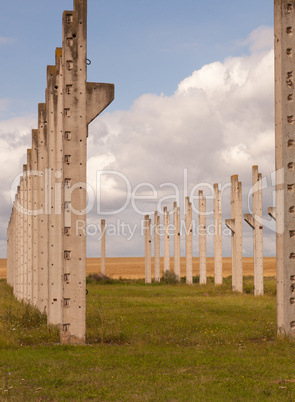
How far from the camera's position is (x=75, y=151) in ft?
37.8

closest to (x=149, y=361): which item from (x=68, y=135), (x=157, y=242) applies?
(x=68, y=135)

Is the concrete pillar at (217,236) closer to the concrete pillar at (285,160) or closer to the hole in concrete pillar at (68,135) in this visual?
the concrete pillar at (285,160)

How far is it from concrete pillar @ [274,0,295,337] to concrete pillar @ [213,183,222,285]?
61.7 ft

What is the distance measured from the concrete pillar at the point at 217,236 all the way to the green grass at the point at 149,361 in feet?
50.8

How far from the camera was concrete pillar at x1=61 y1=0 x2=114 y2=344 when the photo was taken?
11.4 metres

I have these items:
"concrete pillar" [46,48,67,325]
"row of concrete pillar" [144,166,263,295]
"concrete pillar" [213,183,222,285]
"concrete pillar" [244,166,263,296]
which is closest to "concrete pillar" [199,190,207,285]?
"row of concrete pillar" [144,166,263,295]

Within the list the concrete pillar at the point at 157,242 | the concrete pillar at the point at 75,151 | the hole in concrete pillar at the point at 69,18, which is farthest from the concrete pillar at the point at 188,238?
the hole in concrete pillar at the point at 69,18

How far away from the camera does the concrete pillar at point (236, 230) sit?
87.2ft

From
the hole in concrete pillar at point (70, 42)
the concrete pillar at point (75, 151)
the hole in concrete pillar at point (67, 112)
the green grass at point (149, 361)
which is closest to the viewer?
the green grass at point (149, 361)

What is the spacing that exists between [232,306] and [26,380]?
1300 centimetres

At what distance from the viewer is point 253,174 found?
82.9 feet

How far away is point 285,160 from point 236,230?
1453 centimetres

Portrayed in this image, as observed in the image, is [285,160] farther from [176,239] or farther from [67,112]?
[176,239]

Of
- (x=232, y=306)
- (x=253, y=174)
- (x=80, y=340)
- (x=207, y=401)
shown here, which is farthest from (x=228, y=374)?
(x=253, y=174)
